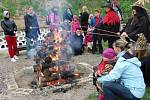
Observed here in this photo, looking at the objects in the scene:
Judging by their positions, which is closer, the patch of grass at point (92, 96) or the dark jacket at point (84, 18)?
the patch of grass at point (92, 96)

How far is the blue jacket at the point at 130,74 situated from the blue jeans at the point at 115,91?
0.08m

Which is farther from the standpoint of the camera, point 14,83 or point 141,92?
point 14,83

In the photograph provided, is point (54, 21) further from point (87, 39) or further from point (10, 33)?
point (10, 33)

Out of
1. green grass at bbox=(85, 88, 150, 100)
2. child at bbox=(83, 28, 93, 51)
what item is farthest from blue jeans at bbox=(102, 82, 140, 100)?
child at bbox=(83, 28, 93, 51)

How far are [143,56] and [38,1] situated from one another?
45.2ft

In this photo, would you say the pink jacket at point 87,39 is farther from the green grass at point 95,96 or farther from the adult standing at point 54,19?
the green grass at point 95,96

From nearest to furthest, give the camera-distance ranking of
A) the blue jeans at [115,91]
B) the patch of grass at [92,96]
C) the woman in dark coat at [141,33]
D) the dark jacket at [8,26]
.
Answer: the blue jeans at [115,91] → the patch of grass at [92,96] → the woman in dark coat at [141,33] → the dark jacket at [8,26]

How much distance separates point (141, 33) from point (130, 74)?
7.74 feet

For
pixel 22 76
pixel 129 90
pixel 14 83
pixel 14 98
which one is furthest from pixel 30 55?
pixel 129 90

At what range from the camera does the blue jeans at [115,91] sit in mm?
6887

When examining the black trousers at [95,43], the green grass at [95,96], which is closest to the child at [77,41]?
the black trousers at [95,43]

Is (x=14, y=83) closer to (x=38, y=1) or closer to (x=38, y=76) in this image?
(x=38, y=76)

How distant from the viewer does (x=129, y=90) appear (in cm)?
688

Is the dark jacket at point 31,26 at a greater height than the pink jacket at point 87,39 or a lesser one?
greater
